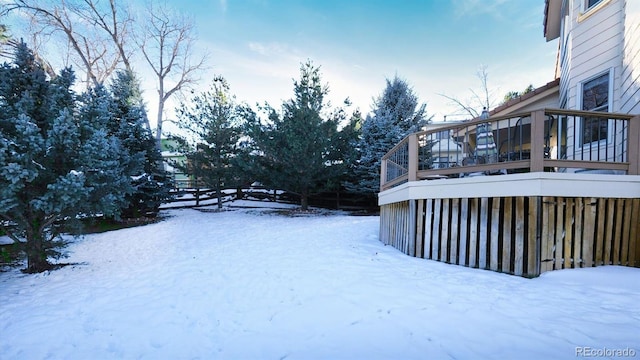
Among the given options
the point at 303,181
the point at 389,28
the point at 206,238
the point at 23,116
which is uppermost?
the point at 389,28

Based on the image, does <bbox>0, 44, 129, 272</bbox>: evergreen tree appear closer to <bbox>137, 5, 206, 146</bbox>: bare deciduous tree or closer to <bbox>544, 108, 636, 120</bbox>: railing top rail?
<bbox>544, 108, 636, 120</bbox>: railing top rail

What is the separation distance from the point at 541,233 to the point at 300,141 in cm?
799

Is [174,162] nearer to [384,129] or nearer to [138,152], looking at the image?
[138,152]

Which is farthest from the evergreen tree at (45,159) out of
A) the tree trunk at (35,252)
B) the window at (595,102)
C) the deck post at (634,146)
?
the window at (595,102)

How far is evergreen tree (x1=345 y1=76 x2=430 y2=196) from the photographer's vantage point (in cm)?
1220

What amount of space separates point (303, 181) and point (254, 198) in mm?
5772

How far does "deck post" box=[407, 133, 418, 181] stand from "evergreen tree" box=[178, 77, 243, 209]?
8.95m

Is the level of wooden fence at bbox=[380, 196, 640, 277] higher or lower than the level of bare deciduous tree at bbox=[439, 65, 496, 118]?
lower

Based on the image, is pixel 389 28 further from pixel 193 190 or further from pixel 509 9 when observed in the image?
pixel 193 190

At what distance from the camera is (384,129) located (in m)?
12.7

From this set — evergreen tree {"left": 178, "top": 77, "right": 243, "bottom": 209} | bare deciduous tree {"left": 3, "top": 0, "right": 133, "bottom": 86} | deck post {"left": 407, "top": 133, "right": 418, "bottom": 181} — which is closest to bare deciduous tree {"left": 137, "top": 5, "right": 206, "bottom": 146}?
bare deciduous tree {"left": 3, "top": 0, "right": 133, "bottom": 86}

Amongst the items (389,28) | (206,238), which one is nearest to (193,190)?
(206,238)

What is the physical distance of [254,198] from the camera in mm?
15938

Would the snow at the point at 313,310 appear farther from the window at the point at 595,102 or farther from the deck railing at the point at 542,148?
the window at the point at 595,102
